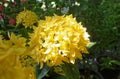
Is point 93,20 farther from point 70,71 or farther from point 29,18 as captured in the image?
point 70,71

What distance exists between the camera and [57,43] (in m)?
1.83

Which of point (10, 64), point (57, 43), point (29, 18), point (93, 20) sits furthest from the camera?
point (93, 20)

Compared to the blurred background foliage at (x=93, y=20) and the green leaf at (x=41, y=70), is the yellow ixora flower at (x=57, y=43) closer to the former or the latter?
the green leaf at (x=41, y=70)

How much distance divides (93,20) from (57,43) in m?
1.94

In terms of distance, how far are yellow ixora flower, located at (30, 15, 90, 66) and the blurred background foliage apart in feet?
5.27

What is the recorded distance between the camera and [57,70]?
83.0 inches

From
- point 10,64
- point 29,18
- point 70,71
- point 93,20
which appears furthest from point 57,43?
point 93,20

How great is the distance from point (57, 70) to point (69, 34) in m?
0.35

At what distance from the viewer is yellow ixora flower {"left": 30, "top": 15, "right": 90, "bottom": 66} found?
179 centimetres

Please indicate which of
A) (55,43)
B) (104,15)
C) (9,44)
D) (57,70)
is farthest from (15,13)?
→ (9,44)

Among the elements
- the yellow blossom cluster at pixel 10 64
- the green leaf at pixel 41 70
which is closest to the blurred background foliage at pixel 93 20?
the green leaf at pixel 41 70

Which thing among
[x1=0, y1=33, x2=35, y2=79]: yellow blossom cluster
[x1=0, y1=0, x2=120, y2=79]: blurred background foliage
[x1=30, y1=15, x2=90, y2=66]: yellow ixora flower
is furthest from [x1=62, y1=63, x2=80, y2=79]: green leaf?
[x1=0, y1=0, x2=120, y2=79]: blurred background foliage

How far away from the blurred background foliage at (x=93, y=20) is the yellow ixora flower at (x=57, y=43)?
161 cm

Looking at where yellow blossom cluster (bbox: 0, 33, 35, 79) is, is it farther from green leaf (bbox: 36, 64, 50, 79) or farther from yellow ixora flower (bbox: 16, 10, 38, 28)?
yellow ixora flower (bbox: 16, 10, 38, 28)
